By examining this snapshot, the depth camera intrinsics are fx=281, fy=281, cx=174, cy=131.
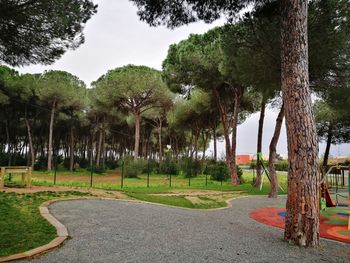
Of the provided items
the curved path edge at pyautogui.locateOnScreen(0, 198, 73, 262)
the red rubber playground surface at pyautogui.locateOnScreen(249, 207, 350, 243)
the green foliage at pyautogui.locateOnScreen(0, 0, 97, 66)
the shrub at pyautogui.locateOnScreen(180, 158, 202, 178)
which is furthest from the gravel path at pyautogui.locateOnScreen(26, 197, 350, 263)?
the shrub at pyautogui.locateOnScreen(180, 158, 202, 178)

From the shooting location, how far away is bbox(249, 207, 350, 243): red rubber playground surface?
5.34 meters

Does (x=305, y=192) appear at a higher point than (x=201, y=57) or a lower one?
lower

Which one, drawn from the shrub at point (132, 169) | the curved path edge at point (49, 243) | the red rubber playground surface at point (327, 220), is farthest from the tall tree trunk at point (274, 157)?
the shrub at point (132, 169)

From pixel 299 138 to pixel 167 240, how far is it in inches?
103

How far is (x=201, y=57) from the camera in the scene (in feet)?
51.7

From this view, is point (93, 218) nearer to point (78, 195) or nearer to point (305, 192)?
point (78, 195)

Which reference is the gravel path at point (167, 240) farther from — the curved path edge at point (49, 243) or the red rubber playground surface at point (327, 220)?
the red rubber playground surface at point (327, 220)

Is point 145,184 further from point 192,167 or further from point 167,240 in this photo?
point 167,240

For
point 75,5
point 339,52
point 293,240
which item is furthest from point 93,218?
point 339,52

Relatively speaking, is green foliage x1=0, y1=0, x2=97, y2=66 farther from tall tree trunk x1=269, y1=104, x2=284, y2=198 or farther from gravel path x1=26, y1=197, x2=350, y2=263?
tall tree trunk x1=269, y1=104, x2=284, y2=198

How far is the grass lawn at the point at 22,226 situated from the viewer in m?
3.59

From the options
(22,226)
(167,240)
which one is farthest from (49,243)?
(167,240)

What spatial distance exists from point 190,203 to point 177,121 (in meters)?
18.6

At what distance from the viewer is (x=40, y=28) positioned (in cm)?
708
